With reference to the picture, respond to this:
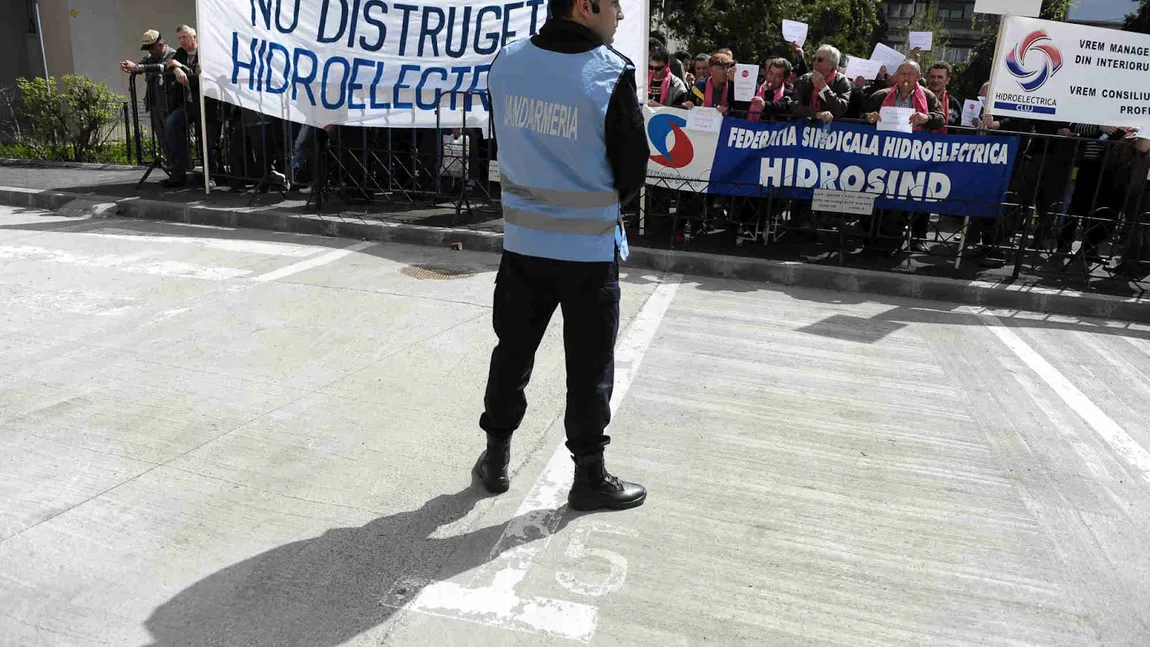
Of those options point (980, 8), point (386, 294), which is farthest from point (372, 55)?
point (980, 8)

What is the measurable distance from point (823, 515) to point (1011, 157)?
5956 millimetres

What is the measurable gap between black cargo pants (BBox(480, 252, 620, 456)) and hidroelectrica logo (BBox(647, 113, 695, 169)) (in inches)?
231

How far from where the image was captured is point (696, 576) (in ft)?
10.2

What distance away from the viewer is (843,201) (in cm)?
846

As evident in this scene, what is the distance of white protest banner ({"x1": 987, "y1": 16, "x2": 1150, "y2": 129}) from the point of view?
25.7 ft

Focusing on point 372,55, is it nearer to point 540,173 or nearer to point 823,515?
point 540,173

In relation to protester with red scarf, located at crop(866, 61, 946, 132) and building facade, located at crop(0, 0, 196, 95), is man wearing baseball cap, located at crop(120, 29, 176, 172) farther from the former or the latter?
building facade, located at crop(0, 0, 196, 95)

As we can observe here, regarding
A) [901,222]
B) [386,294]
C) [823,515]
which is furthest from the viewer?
[901,222]

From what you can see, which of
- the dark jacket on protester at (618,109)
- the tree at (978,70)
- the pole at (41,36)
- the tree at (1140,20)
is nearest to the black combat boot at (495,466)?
the dark jacket on protester at (618,109)

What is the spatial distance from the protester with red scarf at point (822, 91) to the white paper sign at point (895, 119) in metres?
0.46

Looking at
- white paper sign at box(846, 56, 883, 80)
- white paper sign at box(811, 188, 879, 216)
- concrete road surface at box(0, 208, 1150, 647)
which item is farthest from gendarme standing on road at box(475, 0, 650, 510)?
white paper sign at box(846, 56, 883, 80)

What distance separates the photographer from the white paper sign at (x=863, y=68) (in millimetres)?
9609

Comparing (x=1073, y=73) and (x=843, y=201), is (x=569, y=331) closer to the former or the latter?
(x=843, y=201)

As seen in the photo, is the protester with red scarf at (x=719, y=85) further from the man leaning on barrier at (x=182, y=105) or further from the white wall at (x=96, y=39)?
the white wall at (x=96, y=39)
